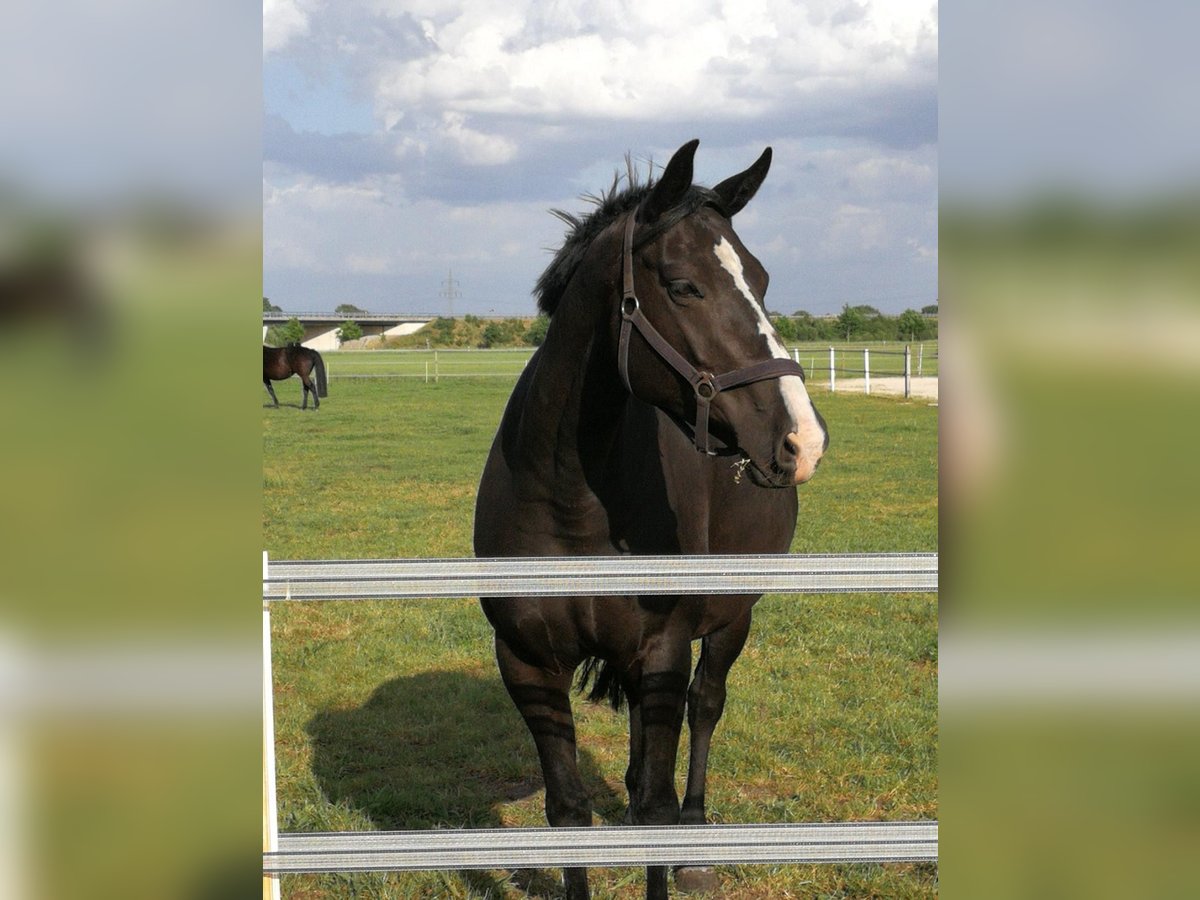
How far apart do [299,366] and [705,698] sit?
19437 millimetres

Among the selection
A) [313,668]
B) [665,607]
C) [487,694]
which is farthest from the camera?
[313,668]

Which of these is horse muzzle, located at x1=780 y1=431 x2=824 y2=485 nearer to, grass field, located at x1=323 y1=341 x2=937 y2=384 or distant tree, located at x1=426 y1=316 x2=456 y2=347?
grass field, located at x1=323 y1=341 x2=937 y2=384

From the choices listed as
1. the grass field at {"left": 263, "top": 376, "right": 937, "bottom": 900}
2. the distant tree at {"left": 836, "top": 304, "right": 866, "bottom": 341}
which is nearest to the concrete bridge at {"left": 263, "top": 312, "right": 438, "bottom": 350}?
the distant tree at {"left": 836, "top": 304, "right": 866, "bottom": 341}

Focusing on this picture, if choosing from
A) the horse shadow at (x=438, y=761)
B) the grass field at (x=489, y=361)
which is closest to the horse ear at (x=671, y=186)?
the horse shadow at (x=438, y=761)

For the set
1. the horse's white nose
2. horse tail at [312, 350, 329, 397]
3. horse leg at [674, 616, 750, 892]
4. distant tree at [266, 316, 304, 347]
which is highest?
distant tree at [266, 316, 304, 347]

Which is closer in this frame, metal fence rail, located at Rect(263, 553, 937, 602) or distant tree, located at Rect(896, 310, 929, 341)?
metal fence rail, located at Rect(263, 553, 937, 602)

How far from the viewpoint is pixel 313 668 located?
18.9 ft

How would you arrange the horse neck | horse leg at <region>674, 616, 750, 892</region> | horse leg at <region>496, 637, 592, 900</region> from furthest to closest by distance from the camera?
horse leg at <region>674, 616, 750, 892</region> → horse leg at <region>496, 637, 592, 900</region> → the horse neck

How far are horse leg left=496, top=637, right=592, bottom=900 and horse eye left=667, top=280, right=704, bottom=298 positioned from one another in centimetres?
115

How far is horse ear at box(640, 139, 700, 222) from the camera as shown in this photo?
2.57 meters

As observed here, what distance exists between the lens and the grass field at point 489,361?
28.5 meters
